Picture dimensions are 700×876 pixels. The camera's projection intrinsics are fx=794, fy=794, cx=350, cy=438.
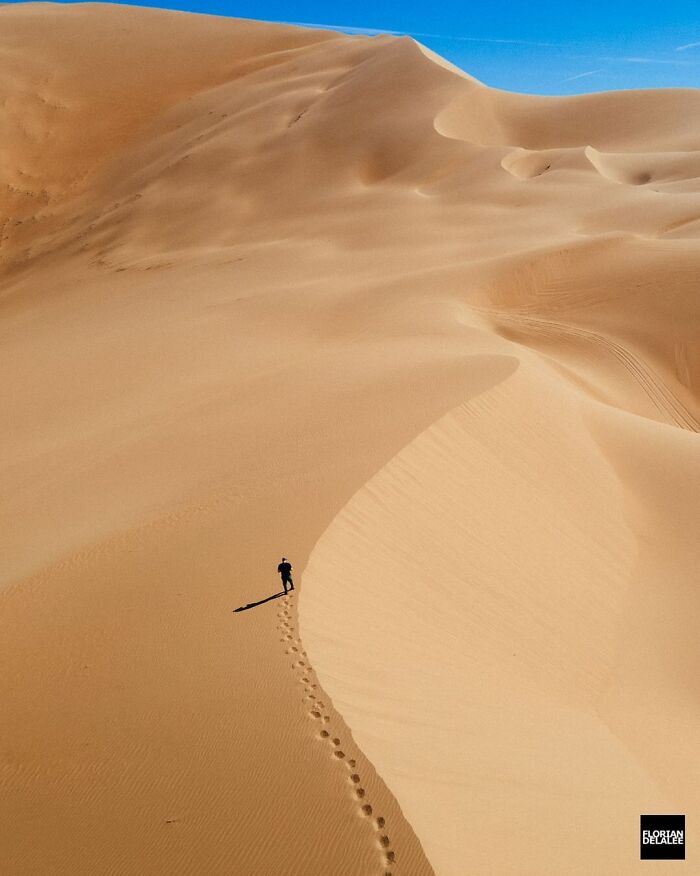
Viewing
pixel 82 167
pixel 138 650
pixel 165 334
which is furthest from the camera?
pixel 82 167

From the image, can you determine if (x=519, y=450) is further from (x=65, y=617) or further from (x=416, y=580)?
(x=65, y=617)

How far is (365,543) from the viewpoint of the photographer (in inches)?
271

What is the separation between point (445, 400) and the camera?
967cm

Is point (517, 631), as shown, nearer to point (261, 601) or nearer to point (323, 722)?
point (261, 601)

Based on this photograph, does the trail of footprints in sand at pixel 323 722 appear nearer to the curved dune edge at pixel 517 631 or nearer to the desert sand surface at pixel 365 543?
the desert sand surface at pixel 365 543

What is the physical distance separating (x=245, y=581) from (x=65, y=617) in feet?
4.74

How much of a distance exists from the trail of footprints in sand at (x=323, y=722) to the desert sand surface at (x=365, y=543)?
2 cm

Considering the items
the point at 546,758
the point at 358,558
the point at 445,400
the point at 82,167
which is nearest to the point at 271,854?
the point at 546,758

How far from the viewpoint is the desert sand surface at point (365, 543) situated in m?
4.29

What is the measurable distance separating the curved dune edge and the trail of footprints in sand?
0.40 feet

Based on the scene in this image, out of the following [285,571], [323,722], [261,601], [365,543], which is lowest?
[323,722]

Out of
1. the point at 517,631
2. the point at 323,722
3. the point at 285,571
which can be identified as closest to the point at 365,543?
the point at 285,571

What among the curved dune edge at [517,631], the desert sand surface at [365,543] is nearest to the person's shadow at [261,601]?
the desert sand surface at [365,543]

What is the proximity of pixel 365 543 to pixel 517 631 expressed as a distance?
1532 mm
